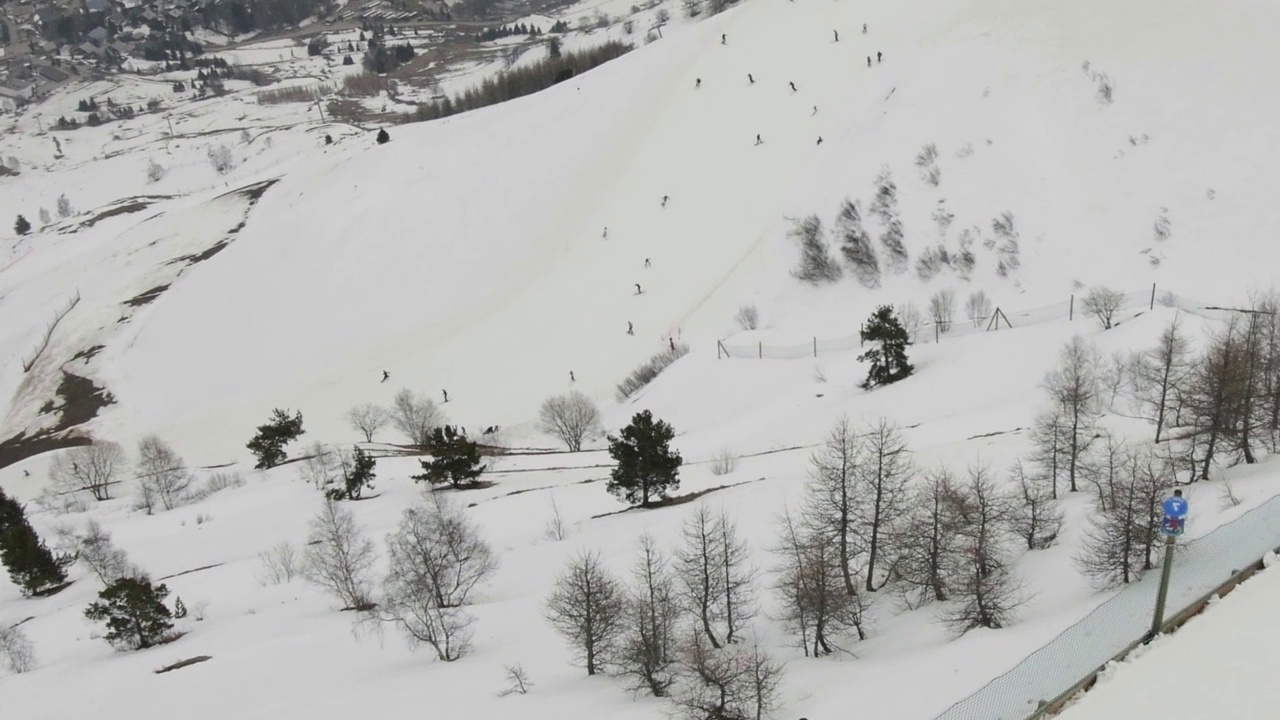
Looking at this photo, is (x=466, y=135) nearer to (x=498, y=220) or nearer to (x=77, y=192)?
(x=498, y=220)

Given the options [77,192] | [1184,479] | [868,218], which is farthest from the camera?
[77,192]

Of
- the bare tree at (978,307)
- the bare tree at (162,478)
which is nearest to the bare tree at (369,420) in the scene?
the bare tree at (162,478)

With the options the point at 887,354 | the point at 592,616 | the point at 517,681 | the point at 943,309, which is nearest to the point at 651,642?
the point at 592,616

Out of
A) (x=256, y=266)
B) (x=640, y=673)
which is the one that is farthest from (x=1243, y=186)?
(x=256, y=266)

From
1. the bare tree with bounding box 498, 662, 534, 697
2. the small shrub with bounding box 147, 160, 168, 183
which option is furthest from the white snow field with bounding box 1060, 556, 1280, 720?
the small shrub with bounding box 147, 160, 168, 183

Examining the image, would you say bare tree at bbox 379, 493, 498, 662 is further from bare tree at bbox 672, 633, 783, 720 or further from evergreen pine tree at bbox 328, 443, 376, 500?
evergreen pine tree at bbox 328, 443, 376, 500

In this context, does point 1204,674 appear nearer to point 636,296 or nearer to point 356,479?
point 356,479
